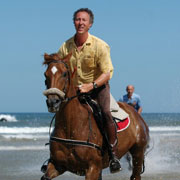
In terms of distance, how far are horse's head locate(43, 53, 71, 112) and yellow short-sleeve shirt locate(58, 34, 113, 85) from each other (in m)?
0.40

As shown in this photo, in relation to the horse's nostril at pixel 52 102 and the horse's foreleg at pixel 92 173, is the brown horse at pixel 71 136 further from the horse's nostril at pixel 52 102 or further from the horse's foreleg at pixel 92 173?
the horse's nostril at pixel 52 102

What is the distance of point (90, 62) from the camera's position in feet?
20.7

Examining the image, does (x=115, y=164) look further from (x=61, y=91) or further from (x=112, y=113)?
(x=61, y=91)

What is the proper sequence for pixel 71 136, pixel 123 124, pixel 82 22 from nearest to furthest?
pixel 71 136 → pixel 82 22 → pixel 123 124

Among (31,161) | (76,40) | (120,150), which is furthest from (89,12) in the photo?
(31,161)

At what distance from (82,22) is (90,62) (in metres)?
0.54

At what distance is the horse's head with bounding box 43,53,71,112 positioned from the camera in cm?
542

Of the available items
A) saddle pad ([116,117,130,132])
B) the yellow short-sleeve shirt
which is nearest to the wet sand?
saddle pad ([116,117,130,132])

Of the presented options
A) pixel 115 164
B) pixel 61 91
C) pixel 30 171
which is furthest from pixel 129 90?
pixel 61 91

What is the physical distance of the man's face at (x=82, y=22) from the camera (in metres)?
6.21

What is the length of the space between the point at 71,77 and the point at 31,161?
8339 millimetres

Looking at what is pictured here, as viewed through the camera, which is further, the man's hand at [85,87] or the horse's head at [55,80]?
the man's hand at [85,87]

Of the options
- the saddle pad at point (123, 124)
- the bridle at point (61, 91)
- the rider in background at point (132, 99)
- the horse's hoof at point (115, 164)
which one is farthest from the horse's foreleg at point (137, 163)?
the rider in background at point (132, 99)

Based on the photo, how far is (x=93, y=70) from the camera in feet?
21.1
